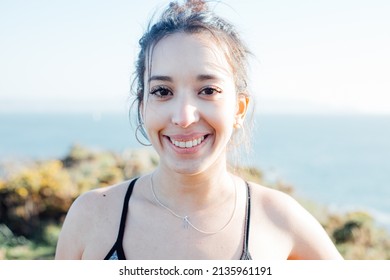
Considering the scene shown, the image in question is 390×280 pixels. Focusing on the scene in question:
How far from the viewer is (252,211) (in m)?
1.27

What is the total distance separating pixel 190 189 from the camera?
1268 millimetres

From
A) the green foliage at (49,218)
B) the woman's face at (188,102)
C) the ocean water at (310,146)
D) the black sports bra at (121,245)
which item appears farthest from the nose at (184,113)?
the ocean water at (310,146)

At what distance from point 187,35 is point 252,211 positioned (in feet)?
1.60

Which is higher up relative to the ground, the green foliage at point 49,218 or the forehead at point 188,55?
the forehead at point 188,55

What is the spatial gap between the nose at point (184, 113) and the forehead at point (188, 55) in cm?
7

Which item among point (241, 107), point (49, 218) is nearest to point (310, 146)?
Result: point (49, 218)

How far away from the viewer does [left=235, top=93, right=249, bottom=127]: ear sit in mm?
1275

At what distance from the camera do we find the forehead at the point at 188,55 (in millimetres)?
1097

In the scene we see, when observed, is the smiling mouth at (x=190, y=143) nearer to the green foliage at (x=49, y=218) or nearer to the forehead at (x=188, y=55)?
the forehead at (x=188, y=55)

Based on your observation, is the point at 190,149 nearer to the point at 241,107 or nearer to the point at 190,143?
the point at 190,143

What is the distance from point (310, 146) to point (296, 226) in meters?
20.7

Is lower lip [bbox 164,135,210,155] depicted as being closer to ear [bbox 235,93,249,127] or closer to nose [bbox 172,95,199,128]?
nose [bbox 172,95,199,128]

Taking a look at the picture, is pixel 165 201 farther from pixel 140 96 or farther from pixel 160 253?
pixel 140 96
